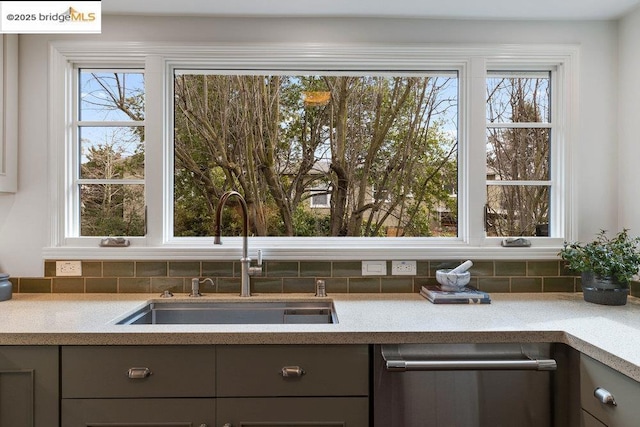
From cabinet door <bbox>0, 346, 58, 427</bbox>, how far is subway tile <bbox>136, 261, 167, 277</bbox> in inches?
25.8

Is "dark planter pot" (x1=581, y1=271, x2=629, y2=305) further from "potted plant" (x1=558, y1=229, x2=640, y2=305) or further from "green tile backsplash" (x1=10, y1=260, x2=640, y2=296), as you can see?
"green tile backsplash" (x1=10, y1=260, x2=640, y2=296)

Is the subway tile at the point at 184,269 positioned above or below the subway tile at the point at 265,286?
above

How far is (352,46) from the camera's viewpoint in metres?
2.04

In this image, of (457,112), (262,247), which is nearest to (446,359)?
(262,247)

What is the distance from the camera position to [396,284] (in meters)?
2.04

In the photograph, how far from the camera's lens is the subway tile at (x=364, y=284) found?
6.68ft

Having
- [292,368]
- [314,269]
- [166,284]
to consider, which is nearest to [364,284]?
[314,269]

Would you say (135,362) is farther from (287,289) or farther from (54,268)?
(54,268)

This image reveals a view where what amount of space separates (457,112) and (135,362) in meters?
1.99

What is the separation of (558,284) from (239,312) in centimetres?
171

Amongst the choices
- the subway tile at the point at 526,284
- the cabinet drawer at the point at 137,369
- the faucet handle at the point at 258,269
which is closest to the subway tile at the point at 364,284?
the faucet handle at the point at 258,269

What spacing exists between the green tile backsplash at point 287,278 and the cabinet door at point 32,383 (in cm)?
64

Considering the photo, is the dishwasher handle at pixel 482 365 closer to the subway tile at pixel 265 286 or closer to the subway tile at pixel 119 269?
the subway tile at pixel 265 286

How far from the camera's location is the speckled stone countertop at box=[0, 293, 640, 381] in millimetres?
1360
